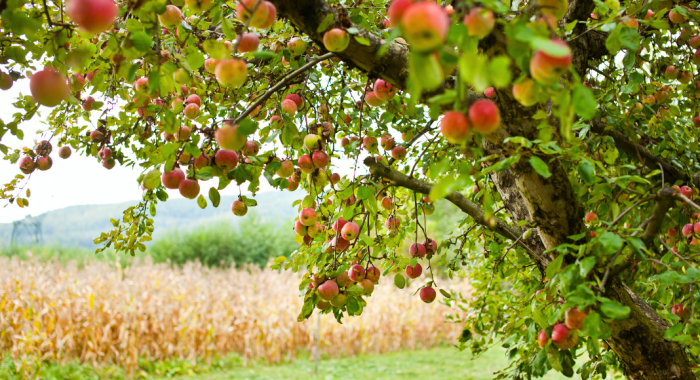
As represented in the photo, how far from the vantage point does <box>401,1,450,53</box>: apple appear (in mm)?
461

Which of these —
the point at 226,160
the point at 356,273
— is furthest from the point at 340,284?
the point at 226,160

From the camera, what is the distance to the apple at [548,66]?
55cm

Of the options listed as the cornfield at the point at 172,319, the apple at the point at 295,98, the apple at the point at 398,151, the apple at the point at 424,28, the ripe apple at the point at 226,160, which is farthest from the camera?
the cornfield at the point at 172,319

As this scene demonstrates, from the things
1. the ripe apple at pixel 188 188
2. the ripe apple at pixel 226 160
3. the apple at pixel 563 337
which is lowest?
the apple at pixel 563 337

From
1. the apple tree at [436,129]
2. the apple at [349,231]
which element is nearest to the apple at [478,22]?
the apple tree at [436,129]

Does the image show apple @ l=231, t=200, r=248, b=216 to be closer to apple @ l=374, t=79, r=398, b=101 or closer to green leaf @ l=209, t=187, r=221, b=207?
green leaf @ l=209, t=187, r=221, b=207

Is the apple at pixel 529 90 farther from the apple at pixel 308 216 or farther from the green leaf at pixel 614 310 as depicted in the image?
the apple at pixel 308 216

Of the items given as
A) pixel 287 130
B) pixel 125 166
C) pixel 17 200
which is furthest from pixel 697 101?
pixel 17 200

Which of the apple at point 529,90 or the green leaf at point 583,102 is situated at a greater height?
the apple at point 529,90

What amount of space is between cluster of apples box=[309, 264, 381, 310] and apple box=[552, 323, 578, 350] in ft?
1.77

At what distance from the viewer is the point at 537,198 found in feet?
4.42

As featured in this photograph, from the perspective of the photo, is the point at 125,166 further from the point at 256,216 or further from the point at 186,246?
the point at 256,216

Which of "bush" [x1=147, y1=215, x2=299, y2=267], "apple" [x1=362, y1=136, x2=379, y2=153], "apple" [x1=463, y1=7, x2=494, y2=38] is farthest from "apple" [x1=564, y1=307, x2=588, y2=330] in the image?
"bush" [x1=147, y1=215, x2=299, y2=267]

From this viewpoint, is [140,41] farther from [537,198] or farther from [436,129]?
[436,129]
